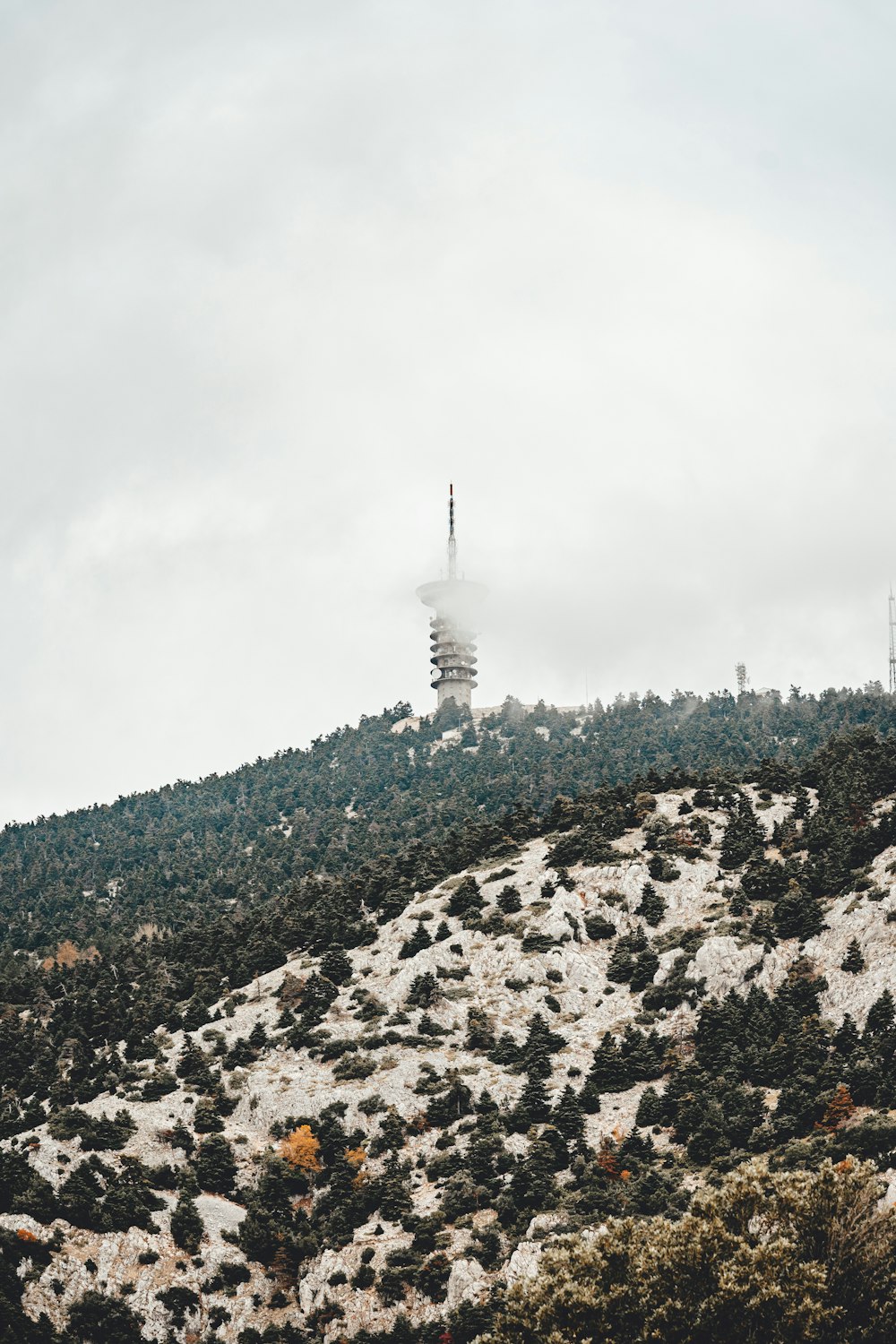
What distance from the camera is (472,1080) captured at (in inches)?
4102

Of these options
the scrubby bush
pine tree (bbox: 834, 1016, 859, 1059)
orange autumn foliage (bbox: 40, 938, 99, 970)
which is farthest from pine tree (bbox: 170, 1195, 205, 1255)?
orange autumn foliage (bbox: 40, 938, 99, 970)

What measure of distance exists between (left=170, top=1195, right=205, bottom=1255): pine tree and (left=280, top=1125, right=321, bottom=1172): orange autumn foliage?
9326 mm

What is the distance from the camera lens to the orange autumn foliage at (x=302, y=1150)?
9800cm

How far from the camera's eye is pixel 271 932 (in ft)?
452

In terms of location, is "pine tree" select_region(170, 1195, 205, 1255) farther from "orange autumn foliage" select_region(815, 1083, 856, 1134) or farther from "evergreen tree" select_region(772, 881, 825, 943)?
"evergreen tree" select_region(772, 881, 825, 943)

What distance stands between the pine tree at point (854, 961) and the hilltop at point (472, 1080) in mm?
155

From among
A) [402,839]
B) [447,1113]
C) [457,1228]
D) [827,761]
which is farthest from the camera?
[402,839]

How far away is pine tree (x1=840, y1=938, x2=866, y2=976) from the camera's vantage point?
102m

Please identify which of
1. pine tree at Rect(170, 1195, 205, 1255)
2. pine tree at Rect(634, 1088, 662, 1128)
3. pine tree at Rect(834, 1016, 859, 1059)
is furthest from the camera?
pine tree at Rect(634, 1088, 662, 1128)

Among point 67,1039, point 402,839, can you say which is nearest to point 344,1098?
point 67,1039

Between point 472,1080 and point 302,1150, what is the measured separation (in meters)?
15.1

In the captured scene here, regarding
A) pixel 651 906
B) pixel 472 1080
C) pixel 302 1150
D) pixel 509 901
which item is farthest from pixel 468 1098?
pixel 651 906

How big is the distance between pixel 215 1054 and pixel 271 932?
24752 millimetres

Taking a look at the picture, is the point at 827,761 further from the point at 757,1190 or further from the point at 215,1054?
the point at 757,1190
